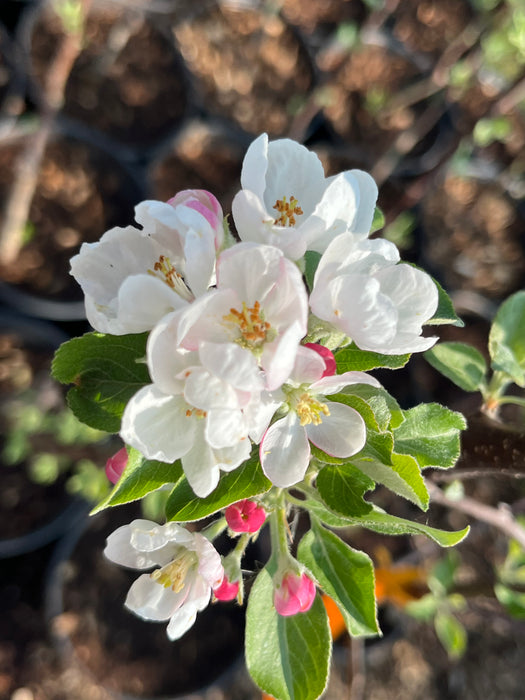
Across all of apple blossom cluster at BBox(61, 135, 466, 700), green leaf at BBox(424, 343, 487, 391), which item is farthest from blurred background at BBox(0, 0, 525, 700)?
apple blossom cluster at BBox(61, 135, 466, 700)

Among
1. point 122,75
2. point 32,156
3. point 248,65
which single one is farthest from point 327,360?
point 248,65

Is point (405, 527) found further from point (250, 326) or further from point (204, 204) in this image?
point (204, 204)

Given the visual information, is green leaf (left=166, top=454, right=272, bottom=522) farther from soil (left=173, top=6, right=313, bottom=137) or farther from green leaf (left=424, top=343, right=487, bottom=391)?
soil (left=173, top=6, right=313, bottom=137)

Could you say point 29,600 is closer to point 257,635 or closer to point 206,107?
point 257,635

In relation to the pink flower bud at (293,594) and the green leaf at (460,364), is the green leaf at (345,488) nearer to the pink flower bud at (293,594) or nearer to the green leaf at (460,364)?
the pink flower bud at (293,594)

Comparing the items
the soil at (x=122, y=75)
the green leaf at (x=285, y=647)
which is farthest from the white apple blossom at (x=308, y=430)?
the soil at (x=122, y=75)

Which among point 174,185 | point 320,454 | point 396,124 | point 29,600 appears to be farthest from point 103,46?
point 320,454
